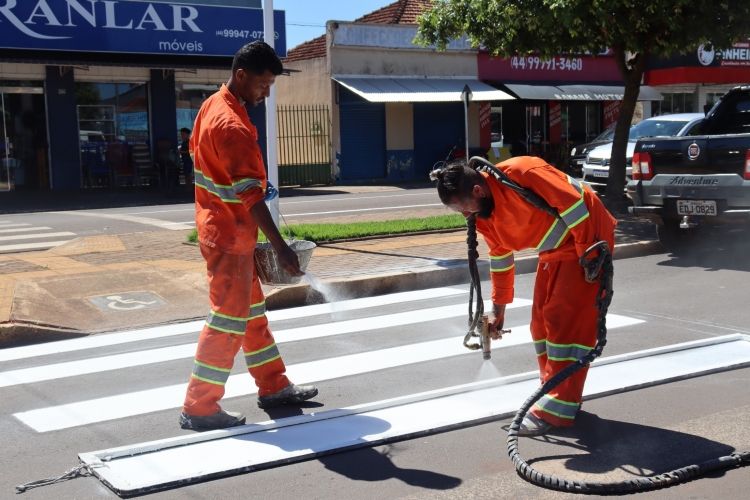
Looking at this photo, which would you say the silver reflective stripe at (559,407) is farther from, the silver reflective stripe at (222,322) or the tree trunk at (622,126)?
the tree trunk at (622,126)

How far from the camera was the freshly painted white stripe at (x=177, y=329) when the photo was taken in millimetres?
6965

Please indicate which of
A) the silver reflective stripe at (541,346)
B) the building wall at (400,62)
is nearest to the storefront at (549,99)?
the building wall at (400,62)

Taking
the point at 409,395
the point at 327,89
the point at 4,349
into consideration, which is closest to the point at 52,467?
the point at 409,395

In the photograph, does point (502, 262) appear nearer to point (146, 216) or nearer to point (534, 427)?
point (534, 427)

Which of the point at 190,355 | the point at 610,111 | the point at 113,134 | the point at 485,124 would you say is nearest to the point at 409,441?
the point at 190,355

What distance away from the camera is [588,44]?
13.8m

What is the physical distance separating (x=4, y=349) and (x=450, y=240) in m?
6.39

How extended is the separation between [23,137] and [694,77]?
87.1ft

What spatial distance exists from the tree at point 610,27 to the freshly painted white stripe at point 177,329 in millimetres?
5747

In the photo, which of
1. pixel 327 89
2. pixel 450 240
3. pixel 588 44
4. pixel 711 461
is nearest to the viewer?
pixel 711 461

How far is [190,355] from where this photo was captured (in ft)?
21.9

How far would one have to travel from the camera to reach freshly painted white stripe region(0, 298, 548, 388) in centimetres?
612

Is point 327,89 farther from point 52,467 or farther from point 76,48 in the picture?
point 52,467

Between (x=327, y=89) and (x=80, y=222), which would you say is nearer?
(x=80, y=222)
